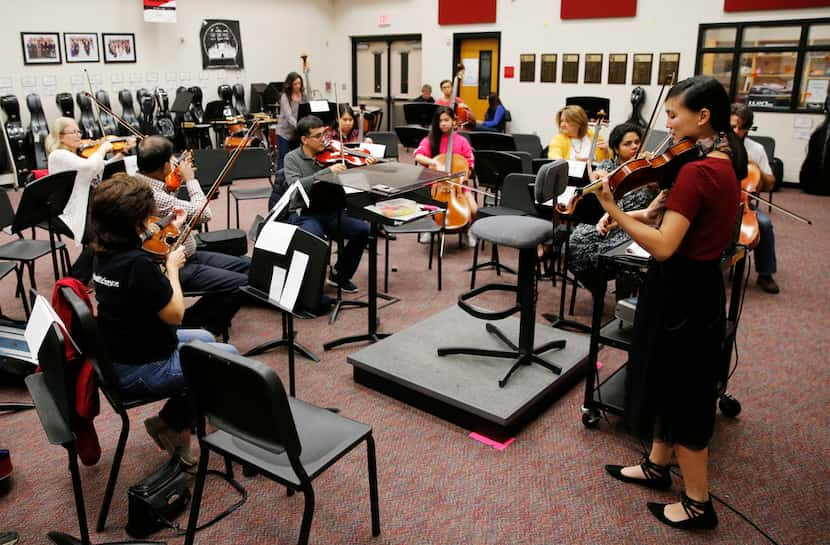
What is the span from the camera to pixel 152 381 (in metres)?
2.39

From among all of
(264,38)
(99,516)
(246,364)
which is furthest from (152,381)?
(264,38)

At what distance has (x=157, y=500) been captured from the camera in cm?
236

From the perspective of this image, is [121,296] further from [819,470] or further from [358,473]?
[819,470]

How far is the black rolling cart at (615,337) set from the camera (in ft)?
9.23

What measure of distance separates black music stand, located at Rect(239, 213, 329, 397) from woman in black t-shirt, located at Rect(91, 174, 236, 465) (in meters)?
0.61

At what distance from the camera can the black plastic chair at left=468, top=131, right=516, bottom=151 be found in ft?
19.8

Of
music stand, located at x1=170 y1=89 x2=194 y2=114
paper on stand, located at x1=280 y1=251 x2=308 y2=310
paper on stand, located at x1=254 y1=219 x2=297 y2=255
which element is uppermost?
music stand, located at x1=170 y1=89 x2=194 y2=114

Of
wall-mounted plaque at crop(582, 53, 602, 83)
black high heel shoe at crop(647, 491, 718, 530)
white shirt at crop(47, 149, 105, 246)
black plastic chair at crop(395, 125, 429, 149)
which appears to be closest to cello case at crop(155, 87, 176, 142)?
black plastic chair at crop(395, 125, 429, 149)

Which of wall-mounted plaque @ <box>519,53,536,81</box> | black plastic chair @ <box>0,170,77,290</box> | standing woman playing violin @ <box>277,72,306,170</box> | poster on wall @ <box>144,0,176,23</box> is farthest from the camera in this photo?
wall-mounted plaque @ <box>519,53,536,81</box>

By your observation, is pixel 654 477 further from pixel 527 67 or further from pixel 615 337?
pixel 527 67

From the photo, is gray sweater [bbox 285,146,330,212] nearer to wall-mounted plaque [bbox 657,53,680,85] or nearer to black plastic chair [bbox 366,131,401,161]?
black plastic chair [bbox 366,131,401,161]

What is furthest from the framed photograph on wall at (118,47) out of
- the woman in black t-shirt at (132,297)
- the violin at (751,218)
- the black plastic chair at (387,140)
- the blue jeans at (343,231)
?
the violin at (751,218)

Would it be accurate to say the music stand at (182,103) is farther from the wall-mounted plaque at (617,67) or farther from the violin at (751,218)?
the violin at (751,218)

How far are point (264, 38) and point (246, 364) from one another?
11.1 m
